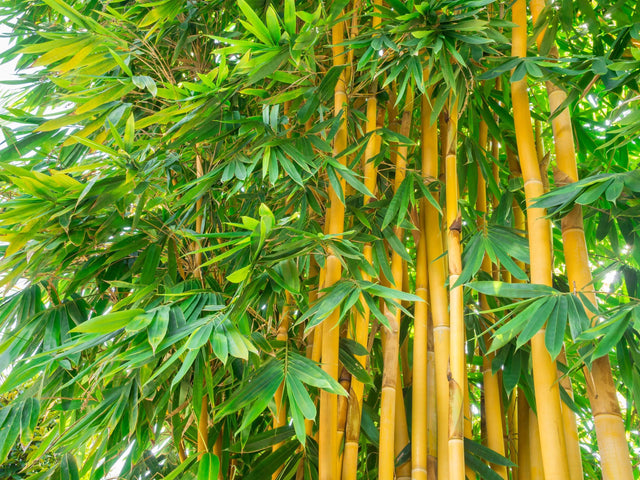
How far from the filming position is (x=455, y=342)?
130 cm

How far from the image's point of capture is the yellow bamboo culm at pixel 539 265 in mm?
1166

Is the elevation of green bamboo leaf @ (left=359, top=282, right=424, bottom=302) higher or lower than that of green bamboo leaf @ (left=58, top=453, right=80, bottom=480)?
higher

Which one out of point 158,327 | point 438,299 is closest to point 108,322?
point 158,327

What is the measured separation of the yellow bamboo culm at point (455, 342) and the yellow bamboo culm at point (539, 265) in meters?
0.16

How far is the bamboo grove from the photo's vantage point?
48.4 inches

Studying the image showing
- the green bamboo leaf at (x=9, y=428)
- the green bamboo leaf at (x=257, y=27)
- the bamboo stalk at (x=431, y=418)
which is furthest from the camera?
the green bamboo leaf at (x=9, y=428)

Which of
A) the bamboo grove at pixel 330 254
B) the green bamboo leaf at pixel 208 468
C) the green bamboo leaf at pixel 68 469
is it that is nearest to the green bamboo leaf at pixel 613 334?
the bamboo grove at pixel 330 254

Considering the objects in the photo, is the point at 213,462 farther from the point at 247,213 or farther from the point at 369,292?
the point at 247,213

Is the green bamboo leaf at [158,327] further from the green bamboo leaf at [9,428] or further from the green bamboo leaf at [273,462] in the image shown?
the green bamboo leaf at [9,428]

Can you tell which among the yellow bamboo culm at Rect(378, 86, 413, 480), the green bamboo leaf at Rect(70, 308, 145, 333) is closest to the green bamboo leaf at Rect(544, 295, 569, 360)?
the yellow bamboo culm at Rect(378, 86, 413, 480)

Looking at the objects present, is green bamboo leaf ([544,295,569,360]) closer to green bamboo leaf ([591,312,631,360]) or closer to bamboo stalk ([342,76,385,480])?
green bamboo leaf ([591,312,631,360])

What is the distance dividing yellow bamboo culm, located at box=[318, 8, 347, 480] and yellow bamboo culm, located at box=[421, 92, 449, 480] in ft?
0.81

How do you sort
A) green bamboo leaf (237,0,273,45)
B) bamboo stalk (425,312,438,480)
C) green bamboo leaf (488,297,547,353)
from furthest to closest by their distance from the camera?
bamboo stalk (425,312,438,480) < green bamboo leaf (237,0,273,45) < green bamboo leaf (488,297,547,353)

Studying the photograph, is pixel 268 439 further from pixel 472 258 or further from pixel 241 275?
pixel 472 258
